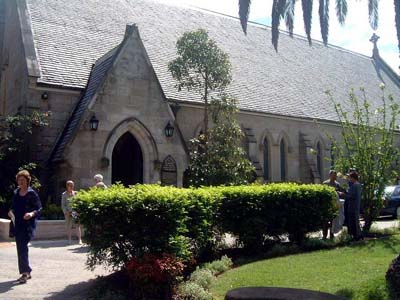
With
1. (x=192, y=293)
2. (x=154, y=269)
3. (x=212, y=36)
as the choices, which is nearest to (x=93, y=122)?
(x=154, y=269)

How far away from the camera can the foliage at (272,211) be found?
10.9 meters

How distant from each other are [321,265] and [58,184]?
10.5 m

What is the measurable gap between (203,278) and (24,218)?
332cm

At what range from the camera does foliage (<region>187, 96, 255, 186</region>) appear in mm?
17266

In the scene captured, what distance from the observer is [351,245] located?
38.1ft

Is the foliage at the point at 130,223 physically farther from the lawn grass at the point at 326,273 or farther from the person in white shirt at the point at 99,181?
the person in white shirt at the point at 99,181

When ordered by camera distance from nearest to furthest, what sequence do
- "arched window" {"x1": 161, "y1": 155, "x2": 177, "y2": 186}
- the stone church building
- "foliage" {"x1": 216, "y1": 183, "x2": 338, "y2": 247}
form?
1. "foliage" {"x1": 216, "y1": 183, "x2": 338, "y2": 247}
2. the stone church building
3. "arched window" {"x1": 161, "y1": 155, "x2": 177, "y2": 186}

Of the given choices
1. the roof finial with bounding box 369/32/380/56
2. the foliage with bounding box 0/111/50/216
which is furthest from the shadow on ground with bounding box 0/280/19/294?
the roof finial with bounding box 369/32/380/56

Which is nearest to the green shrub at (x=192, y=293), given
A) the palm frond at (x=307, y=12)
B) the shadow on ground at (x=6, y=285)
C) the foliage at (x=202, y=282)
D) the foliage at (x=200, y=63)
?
the foliage at (x=202, y=282)

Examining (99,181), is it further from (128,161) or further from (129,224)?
(128,161)

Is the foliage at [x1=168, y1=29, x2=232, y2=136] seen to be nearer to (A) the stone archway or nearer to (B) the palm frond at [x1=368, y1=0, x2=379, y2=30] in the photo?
(A) the stone archway

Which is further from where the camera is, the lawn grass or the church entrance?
the church entrance

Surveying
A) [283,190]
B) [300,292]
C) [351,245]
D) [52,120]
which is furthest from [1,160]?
[300,292]

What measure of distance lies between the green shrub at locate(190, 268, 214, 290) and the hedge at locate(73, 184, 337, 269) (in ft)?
1.36
